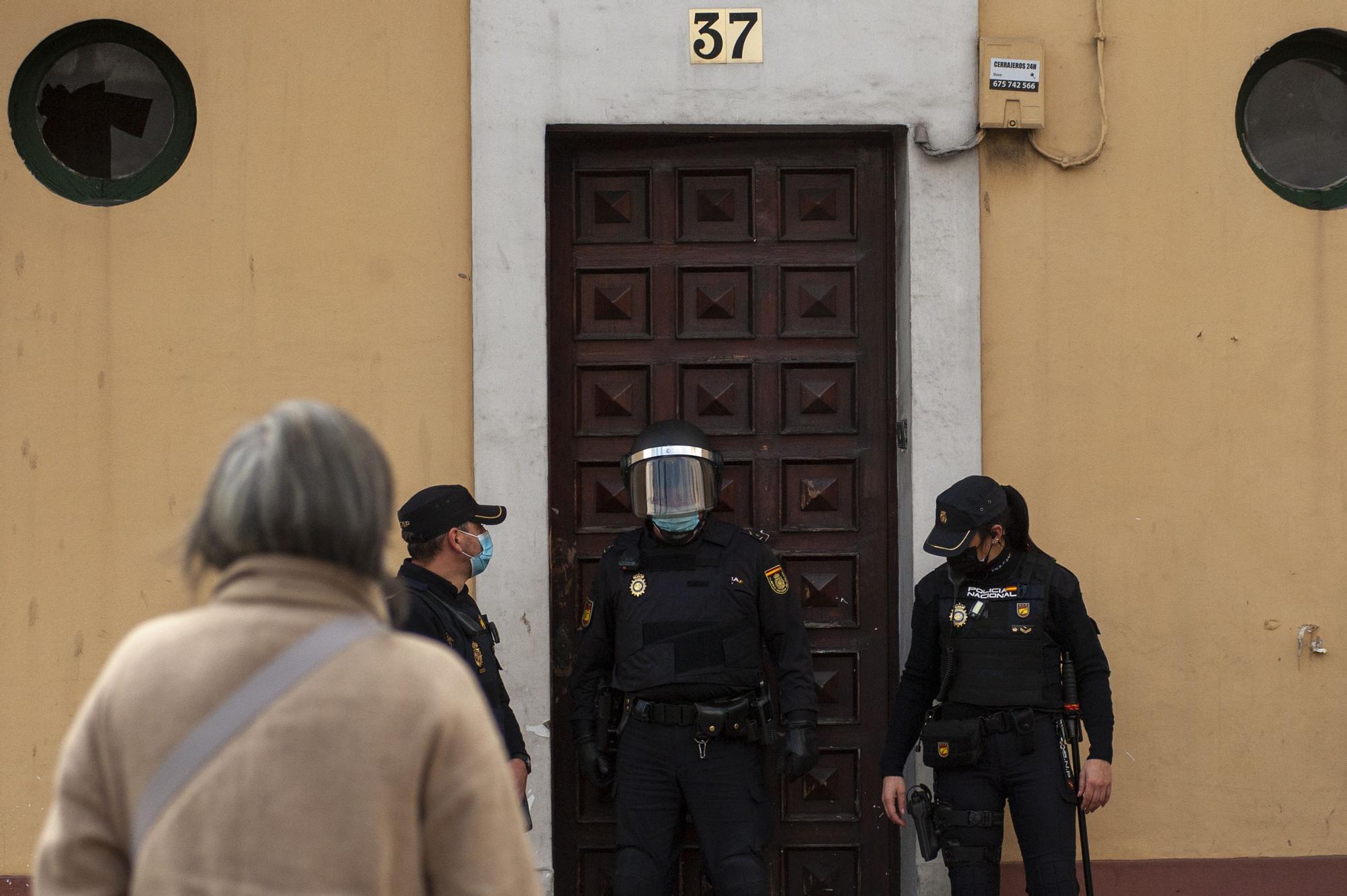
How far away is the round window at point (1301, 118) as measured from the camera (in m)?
5.92

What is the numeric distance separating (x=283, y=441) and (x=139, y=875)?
635mm

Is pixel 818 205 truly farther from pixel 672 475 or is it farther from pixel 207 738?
pixel 207 738

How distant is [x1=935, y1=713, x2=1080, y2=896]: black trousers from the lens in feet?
16.3

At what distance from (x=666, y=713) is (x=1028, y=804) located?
1305 millimetres

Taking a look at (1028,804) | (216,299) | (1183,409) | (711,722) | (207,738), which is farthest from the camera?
(1183,409)

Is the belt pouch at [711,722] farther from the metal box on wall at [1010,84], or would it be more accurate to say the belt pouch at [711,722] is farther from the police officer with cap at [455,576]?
the metal box on wall at [1010,84]

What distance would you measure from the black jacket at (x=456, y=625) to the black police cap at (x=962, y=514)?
1554mm

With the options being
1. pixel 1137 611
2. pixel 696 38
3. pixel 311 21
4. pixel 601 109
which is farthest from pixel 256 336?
pixel 1137 611

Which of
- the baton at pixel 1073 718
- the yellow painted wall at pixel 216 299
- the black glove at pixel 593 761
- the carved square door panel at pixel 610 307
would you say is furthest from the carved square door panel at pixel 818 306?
the black glove at pixel 593 761

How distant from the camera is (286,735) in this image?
1.99 meters

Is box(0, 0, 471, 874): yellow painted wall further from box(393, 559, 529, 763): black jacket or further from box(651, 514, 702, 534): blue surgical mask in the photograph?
box(393, 559, 529, 763): black jacket

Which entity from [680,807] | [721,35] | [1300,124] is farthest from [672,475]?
[1300,124]

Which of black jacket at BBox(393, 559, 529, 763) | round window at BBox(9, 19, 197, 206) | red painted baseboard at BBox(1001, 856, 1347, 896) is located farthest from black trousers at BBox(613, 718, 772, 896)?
round window at BBox(9, 19, 197, 206)

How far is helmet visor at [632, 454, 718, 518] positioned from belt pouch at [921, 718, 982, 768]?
3.80 ft
